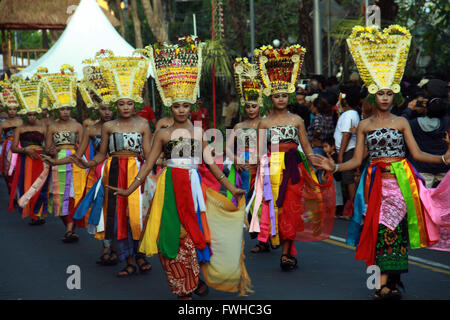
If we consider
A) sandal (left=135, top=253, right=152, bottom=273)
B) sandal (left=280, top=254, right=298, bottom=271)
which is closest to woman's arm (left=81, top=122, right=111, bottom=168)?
sandal (left=135, top=253, right=152, bottom=273)

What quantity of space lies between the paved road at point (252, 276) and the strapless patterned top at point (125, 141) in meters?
1.37

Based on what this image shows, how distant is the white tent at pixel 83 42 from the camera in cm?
2259

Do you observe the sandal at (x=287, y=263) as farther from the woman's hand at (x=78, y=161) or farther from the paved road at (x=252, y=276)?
the woman's hand at (x=78, y=161)

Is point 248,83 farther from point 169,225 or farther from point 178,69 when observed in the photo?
point 169,225

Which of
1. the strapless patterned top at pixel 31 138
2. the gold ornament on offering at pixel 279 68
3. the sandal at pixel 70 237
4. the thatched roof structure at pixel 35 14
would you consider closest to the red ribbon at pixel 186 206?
the gold ornament on offering at pixel 279 68

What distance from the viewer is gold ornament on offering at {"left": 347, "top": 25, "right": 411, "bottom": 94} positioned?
7500mm

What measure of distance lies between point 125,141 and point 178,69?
151 cm

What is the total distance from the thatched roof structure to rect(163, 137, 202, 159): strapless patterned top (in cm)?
2589

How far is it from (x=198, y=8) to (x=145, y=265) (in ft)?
122

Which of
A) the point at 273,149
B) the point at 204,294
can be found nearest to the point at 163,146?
the point at 204,294

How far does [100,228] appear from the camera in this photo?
8984 millimetres

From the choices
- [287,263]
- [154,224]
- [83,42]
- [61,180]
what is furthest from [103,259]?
[83,42]

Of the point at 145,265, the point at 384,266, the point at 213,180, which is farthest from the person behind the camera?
the point at 145,265

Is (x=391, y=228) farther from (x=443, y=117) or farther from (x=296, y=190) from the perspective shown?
(x=443, y=117)
